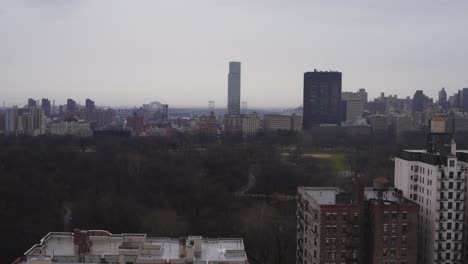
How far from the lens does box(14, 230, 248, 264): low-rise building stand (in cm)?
1731

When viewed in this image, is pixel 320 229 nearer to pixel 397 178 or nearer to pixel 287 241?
pixel 397 178

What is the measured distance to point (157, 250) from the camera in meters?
18.3

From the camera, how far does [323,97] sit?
405ft

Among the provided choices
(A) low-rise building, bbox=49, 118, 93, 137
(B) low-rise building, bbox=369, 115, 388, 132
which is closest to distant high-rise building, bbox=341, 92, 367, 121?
(B) low-rise building, bbox=369, 115, 388, 132

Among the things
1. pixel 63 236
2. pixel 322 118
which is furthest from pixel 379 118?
pixel 63 236

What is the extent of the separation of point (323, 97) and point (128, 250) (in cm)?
10861

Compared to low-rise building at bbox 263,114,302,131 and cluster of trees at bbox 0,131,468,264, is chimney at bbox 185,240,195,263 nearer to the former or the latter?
cluster of trees at bbox 0,131,468,264

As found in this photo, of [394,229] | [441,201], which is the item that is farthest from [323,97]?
[394,229]

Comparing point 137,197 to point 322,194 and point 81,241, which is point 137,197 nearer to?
point 322,194

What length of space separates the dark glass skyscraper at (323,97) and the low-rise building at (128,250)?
10435 cm

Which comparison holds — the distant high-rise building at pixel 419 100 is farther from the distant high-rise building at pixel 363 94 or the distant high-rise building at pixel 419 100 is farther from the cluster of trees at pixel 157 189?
the cluster of trees at pixel 157 189

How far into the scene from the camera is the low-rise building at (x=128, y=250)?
56.8 feet

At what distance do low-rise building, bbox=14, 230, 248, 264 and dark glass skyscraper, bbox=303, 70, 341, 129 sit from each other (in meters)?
104

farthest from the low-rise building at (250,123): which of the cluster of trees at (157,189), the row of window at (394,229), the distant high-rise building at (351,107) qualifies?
the row of window at (394,229)
